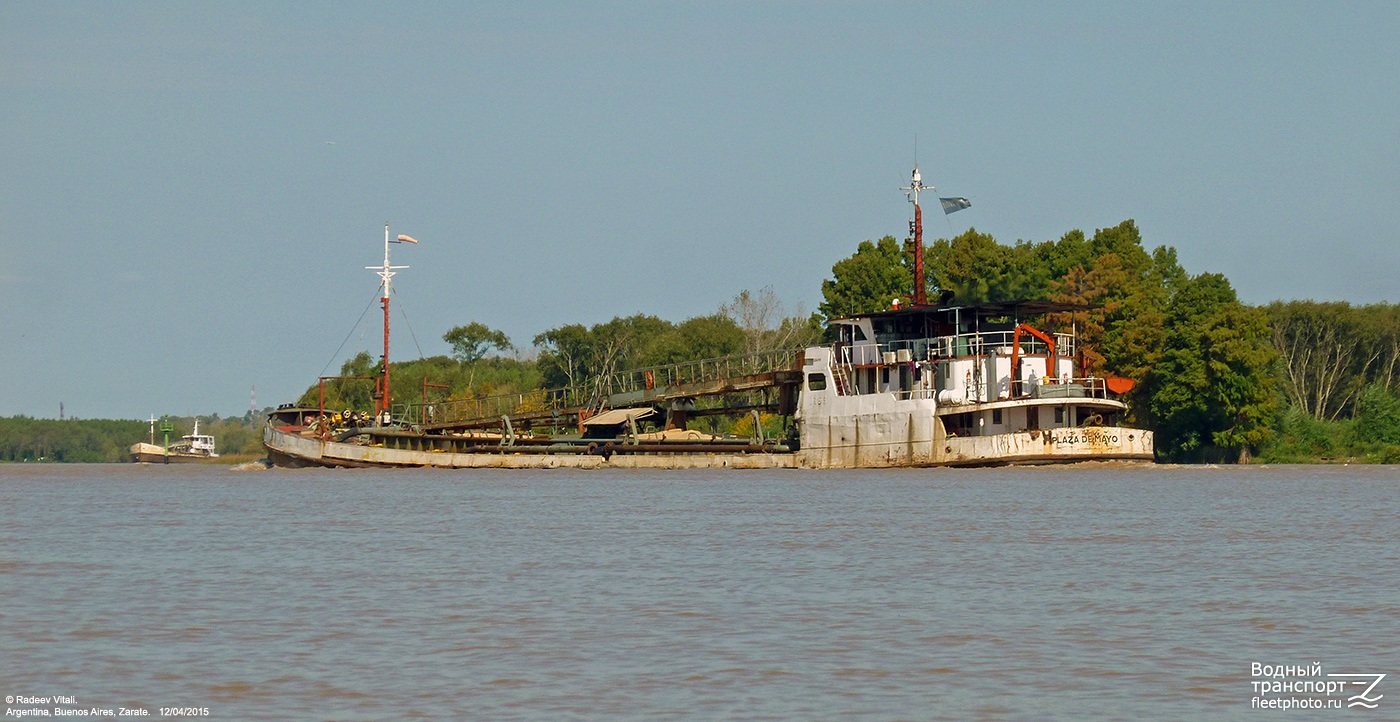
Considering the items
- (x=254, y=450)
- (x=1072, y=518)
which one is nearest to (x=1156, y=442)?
(x=1072, y=518)

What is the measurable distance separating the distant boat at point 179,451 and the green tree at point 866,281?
2270 inches

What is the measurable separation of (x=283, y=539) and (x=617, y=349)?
311 feet

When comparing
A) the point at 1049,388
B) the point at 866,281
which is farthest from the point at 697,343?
the point at 1049,388

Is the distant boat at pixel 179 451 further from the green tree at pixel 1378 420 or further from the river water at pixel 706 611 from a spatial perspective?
the river water at pixel 706 611

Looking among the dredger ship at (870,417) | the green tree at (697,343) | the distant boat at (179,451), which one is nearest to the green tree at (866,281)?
the green tree at (697,343)

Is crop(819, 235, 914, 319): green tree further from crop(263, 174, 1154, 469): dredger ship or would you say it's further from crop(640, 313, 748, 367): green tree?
crop(263, 174, 1154, 469): dredger ship

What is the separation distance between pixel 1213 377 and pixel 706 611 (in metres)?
63.4

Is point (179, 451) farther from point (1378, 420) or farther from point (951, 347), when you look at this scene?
point (1378, 420)

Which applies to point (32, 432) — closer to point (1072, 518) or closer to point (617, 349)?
point (617, 349)

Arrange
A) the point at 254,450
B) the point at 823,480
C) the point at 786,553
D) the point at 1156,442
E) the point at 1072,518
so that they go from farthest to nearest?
1. the point at 254,450
2. the point at 1156,442
3. the point at 823,480
4. the point at 1072,518
5. the point at 786,553

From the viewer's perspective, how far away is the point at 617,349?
12450 centimetres

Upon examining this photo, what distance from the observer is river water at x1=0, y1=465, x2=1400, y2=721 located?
13680 millimetres

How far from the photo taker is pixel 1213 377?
7712 cm

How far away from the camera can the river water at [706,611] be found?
13680 millimetres
